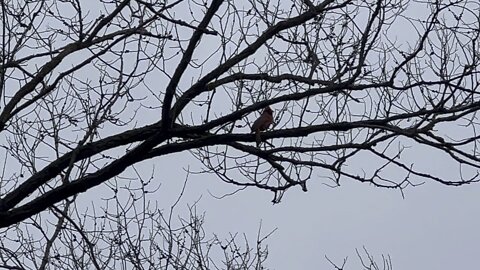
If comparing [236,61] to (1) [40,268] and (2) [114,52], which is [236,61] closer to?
(2) [114,52]

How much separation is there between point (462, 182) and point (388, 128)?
0.64 m

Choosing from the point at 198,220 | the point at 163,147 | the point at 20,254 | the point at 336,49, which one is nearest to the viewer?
the point at 163,147

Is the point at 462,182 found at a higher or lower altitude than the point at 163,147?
lower

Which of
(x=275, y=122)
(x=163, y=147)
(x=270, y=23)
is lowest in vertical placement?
(x=163, y=147)

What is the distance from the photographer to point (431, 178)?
5.35 metres

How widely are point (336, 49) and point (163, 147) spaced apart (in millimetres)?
1380

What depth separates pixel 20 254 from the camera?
6797 millimetres

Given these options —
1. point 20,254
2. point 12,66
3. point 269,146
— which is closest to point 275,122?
point 269,146

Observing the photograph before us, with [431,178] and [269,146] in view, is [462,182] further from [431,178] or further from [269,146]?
[269,146]

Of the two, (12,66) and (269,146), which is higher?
(12,66)

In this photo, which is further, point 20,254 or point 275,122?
point 20,254

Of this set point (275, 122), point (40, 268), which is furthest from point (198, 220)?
point (275, 122)

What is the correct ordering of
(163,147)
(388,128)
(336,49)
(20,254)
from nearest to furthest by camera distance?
1. (388,128)
2. (163,147)
3. (336,49)
4. (20,254)

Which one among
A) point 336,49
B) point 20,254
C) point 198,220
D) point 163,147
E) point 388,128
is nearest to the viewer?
point 388,128
